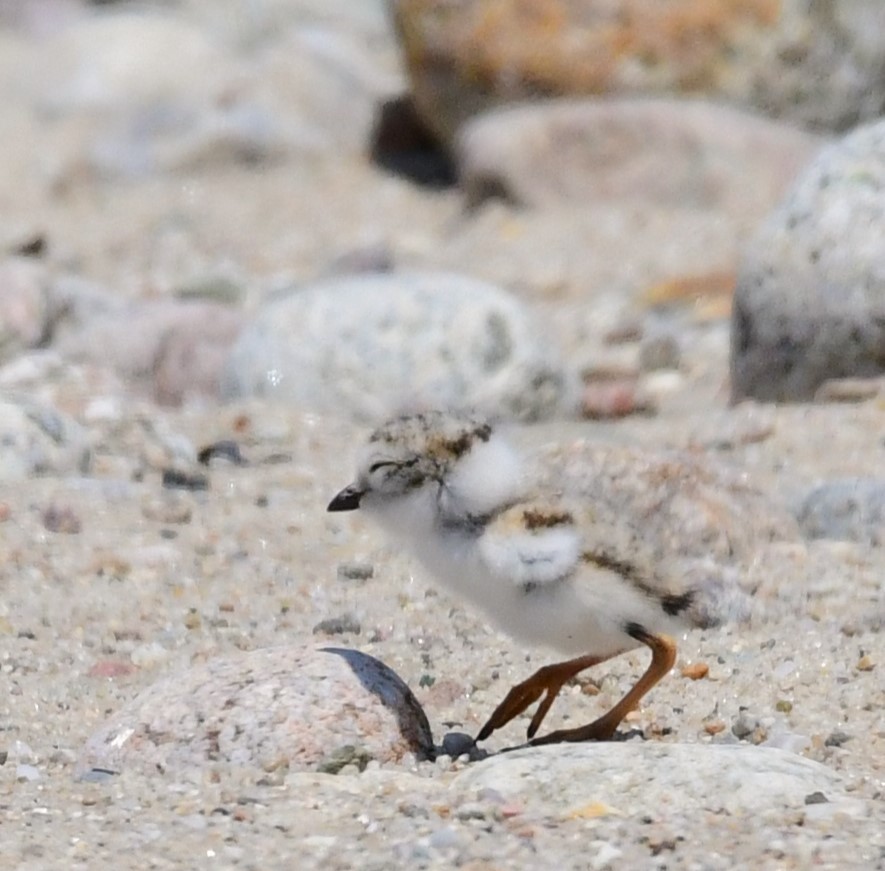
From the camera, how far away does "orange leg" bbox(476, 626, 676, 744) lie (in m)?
3.81

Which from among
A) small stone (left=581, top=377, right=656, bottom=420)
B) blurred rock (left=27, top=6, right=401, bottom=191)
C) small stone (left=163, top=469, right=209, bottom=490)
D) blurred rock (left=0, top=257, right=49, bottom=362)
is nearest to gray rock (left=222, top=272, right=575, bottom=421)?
small stone (left=581, top=377, right=656, bottom=420)

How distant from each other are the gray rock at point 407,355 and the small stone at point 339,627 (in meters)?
2.23

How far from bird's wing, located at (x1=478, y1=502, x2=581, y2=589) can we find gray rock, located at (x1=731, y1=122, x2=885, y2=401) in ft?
8.98

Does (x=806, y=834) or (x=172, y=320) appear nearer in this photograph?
(x=806, y=834)

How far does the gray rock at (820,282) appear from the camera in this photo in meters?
6.25

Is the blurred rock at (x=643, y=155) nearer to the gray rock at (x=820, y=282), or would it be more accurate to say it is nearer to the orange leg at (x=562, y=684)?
the gray rock at (x=820, y=282)

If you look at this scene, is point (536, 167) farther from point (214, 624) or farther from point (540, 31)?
point (214, 624)

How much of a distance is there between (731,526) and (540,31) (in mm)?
6251

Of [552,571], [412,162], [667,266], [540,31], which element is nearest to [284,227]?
[412,162]

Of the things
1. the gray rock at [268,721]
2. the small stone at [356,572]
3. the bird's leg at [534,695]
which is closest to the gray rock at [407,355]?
the small stone at [356,572]

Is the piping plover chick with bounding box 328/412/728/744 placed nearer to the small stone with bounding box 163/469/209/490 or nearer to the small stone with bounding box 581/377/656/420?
the small stone with bounding box 163/469/209/490

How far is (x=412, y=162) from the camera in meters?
12.4

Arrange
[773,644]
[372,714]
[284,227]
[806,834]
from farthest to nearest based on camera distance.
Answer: [284,227], [773,644], [372,714], [806,834]

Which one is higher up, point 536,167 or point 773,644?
point 536,167
